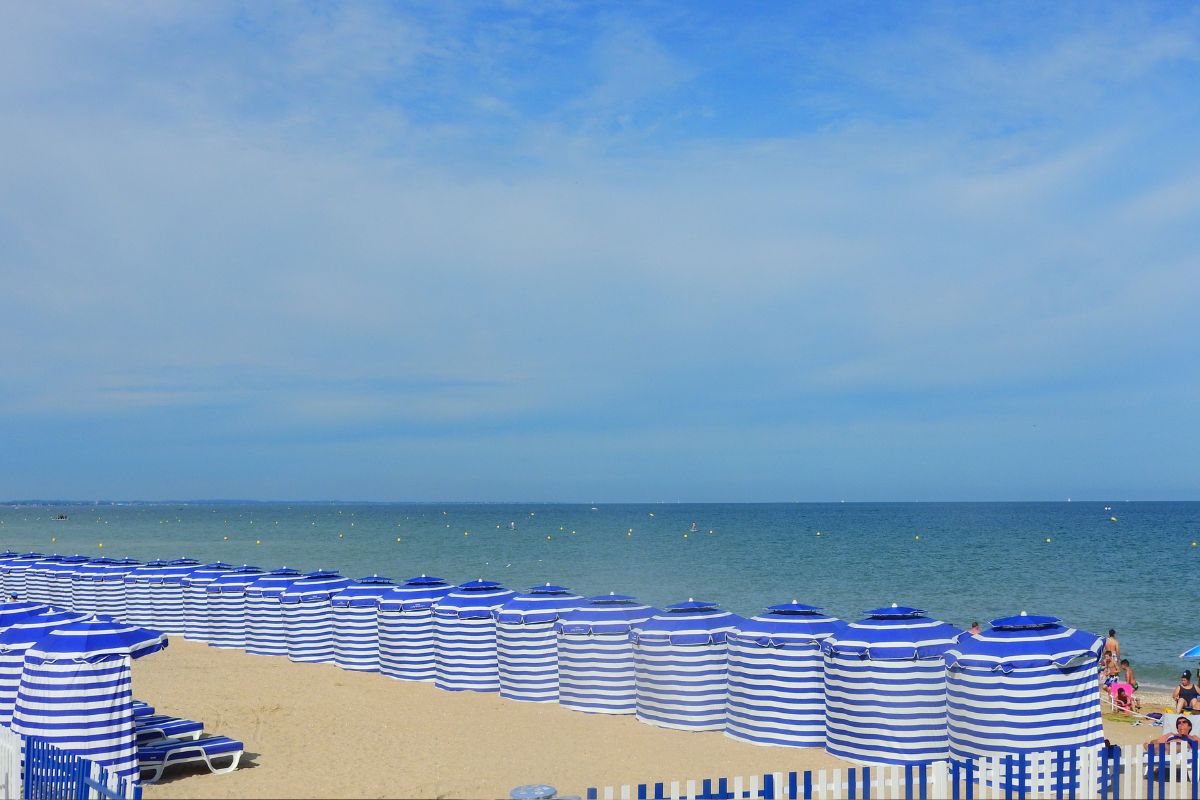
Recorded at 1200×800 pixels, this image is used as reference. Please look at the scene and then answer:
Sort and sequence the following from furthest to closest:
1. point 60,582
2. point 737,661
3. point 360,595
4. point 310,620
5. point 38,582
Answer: point 38,582, point 60,582, point 310,620, point 360,595, point 737,661

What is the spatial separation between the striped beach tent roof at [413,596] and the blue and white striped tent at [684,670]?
4.85 metres

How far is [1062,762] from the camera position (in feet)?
30.3

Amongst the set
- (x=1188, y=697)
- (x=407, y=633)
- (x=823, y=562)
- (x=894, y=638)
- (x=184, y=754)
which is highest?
(x=894, y=638)

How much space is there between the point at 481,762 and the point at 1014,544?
73.3m

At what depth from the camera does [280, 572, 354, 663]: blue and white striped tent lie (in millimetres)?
19344

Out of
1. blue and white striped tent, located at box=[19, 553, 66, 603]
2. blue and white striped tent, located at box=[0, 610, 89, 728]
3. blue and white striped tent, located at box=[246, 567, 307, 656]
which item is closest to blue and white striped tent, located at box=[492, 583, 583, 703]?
blue and white striped tent, located at box=[0, 610, 89, 728]

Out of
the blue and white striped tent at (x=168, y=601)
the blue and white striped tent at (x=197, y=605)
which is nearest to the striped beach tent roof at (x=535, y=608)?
the blue and white striped tent at (x=197, y=605)

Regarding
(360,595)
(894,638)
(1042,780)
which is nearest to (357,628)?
(360,595)

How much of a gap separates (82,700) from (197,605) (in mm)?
12171

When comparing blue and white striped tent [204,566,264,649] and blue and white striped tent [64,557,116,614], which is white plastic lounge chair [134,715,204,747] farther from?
blue and white striped tent [64,557,116,614]

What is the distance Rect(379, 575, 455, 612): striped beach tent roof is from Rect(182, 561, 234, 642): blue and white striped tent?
5555 millimetres

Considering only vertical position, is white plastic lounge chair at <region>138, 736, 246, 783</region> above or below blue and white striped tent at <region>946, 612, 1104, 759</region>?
Result: below

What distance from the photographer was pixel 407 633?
17.7 metres

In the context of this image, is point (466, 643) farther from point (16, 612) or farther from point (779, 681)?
point (16, 612)
